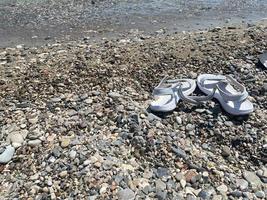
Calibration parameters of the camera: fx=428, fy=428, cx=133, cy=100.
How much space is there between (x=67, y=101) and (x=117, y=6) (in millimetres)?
7552

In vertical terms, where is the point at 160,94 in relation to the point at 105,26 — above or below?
above

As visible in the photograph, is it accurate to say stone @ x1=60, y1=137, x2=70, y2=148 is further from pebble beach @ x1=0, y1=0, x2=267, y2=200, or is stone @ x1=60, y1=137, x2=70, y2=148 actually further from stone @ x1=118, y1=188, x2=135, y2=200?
stone @ x1=118, y1=188, x2=135, y2=200

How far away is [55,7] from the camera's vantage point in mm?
13281

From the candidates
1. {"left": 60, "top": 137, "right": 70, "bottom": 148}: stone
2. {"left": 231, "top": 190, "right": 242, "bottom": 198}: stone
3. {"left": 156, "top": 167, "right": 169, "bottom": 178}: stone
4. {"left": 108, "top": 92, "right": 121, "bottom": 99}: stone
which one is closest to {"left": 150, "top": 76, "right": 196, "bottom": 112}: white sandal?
{"left": 108, "top": 92, "right": 121, "bottom": 99}: stone

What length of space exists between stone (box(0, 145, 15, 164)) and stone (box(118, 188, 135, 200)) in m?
1.57

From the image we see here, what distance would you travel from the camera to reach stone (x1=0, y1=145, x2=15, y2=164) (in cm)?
542

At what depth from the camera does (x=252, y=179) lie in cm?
535

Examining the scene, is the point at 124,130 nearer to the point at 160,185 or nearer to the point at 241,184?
the point at 160,185

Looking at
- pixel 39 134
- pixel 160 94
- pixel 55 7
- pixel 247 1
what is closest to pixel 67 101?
pixel 39 134

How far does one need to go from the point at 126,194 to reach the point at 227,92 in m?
2.95

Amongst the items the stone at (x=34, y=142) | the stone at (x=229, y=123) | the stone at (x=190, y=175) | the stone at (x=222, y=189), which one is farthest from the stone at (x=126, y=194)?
the stone at (x=229, y=123)

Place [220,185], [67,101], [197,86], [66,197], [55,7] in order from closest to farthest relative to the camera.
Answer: [66,197], [220,185], [67,101], [197,86], [55,7]

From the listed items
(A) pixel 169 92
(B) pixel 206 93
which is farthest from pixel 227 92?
(A) pixel 169 92

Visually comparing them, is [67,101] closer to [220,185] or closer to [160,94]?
[160,94]
